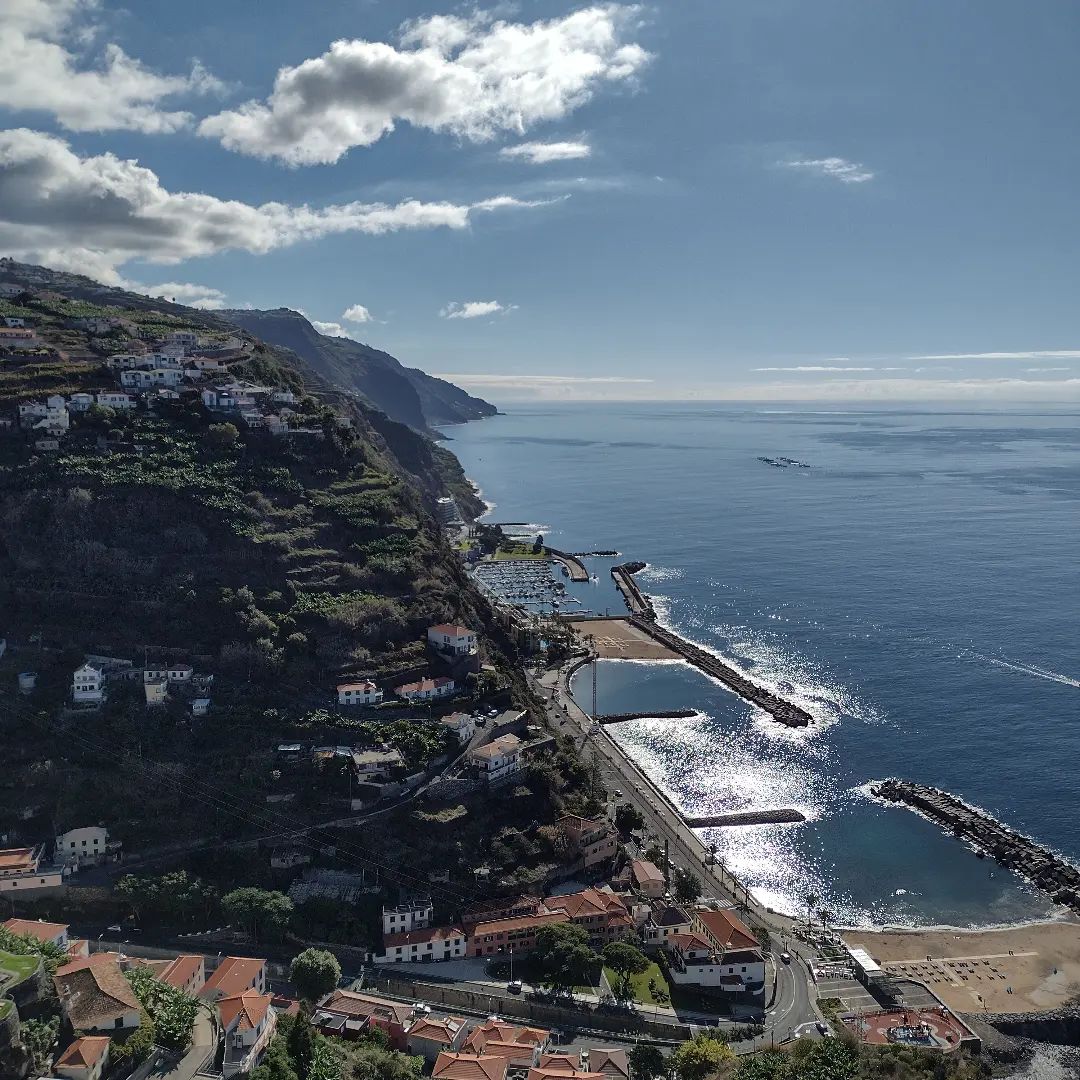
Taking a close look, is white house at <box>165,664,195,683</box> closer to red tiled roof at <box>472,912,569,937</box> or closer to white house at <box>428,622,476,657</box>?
white house at <box>428,622,476,657</box>

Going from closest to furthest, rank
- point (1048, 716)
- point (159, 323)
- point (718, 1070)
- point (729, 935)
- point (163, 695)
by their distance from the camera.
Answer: point (718, 1070) < point (729, 935) < point (163, 695) < point (1048, 716) < point (159, 323)

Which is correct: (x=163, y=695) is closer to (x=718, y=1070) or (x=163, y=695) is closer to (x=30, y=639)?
(x=30, y=639)

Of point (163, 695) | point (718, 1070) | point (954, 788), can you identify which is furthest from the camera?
point (954, 788)

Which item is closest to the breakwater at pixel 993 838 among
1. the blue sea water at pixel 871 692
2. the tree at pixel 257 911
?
the blue sea water at pixel 871 692

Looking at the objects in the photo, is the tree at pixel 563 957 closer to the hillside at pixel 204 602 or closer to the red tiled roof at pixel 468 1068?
the hillside at pixel 204 602

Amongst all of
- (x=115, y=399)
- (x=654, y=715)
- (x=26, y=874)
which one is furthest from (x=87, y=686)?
(x=654, y=715)

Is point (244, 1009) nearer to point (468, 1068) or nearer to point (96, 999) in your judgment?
point (96, 999)

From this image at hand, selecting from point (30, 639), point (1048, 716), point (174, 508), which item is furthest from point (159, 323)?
point (1048, 716)
